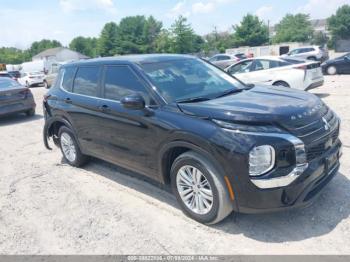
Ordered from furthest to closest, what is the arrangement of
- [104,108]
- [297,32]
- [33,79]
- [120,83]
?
[297,32] → [33,79] → [104,108] → [120,83]

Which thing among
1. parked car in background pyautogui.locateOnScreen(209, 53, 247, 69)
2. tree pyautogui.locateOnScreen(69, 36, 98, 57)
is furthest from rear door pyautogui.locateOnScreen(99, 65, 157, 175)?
tree pyautogui.locateOnScreen(69, 36, 98, 57)

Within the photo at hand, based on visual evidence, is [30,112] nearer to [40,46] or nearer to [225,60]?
[225,60]

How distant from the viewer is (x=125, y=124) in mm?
4465

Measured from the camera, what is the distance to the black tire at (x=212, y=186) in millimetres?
3500

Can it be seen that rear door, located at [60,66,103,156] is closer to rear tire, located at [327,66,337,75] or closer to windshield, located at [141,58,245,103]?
windshield, located at [141,58,245,103]

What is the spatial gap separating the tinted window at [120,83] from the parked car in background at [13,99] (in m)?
7.26

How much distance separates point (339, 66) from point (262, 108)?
1750 centimetres

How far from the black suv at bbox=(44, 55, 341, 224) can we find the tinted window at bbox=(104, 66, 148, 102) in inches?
0.6

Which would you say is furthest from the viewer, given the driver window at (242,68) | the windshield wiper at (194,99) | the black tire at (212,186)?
the driver window at (242,68)

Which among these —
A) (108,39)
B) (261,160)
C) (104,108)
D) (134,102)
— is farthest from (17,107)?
(108,39)

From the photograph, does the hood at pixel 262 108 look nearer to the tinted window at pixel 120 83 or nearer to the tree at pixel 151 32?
the tinted window at pixel 120 83

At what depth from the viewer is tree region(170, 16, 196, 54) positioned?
6122cm

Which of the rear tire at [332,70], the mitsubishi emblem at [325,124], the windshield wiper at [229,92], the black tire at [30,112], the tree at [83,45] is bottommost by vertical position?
the rear tire at [332,70]

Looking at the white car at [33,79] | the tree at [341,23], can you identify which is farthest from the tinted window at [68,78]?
the tree at [341,23]
